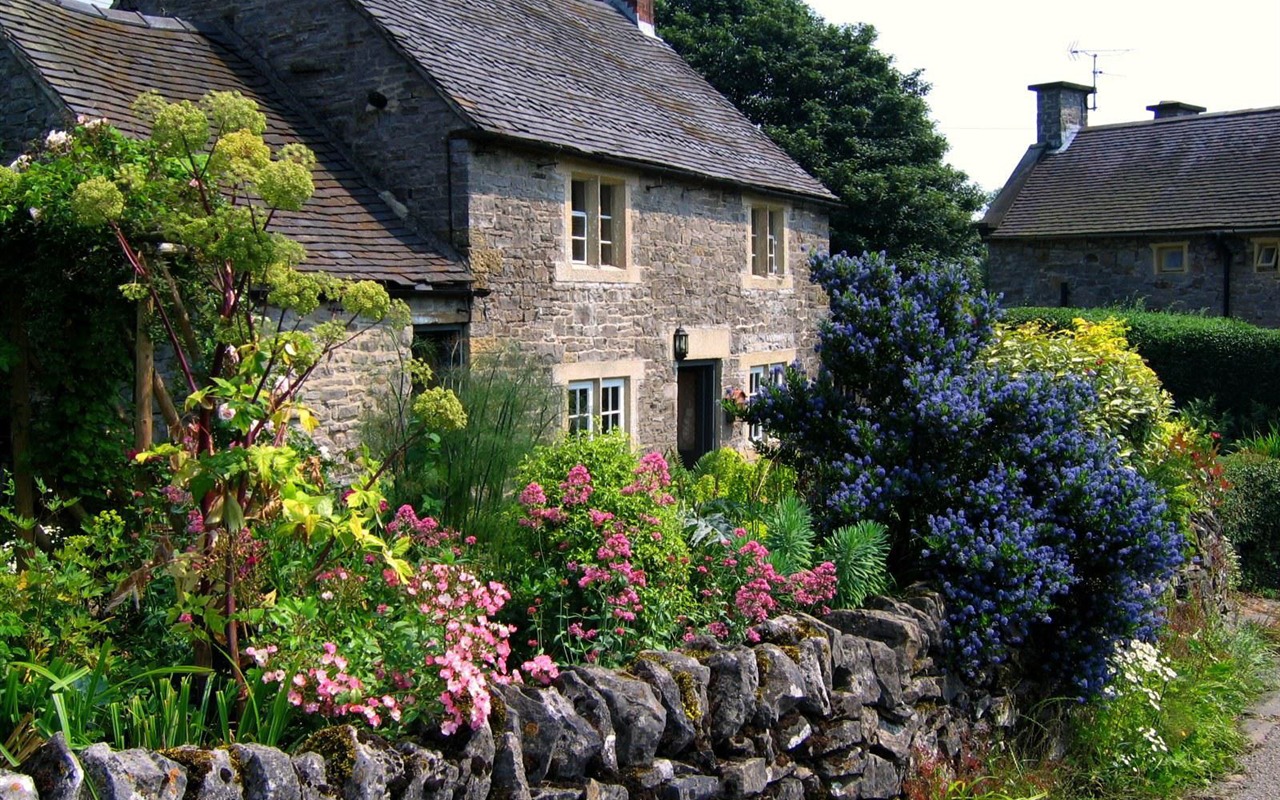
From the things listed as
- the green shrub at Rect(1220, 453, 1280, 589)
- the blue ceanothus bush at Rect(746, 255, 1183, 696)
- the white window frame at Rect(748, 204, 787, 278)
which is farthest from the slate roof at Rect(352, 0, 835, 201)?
the green shrub at Rect(1220, 453, 1280, 589)

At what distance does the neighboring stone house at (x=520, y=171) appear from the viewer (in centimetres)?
1244

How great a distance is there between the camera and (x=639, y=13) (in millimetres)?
21266

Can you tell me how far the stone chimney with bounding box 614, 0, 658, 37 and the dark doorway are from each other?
7.30 m

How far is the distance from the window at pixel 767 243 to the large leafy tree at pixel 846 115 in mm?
10296

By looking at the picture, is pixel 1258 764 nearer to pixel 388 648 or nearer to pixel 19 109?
pixel 388 648

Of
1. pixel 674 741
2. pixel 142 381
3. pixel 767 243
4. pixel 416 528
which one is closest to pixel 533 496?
pixel 416 528

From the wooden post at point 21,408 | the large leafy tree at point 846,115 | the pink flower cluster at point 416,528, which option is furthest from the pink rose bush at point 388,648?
the large leafy tree at point 846,115

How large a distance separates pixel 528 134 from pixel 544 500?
748cm

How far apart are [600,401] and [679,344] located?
1766 mm

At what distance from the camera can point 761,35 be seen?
98.8 ft

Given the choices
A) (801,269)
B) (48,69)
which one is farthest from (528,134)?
(801,269)

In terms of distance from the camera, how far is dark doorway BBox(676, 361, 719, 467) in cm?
1688

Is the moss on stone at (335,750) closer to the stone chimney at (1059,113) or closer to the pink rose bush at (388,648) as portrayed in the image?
the pink rose bush at (388,648)

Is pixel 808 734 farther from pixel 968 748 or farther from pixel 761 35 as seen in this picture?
pixel 761 35
